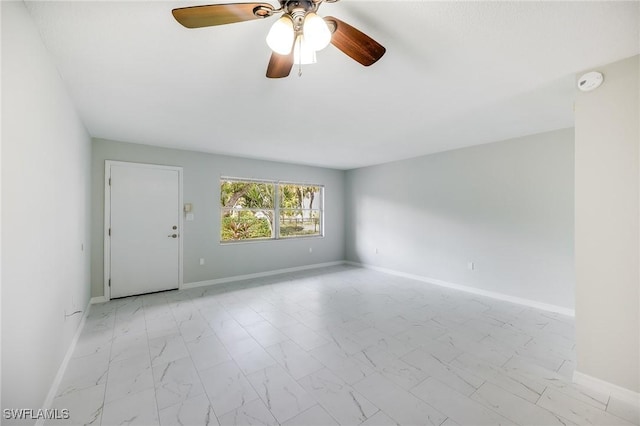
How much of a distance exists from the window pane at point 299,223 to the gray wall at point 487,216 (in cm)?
132

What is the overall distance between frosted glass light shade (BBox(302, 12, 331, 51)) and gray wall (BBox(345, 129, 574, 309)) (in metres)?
3.70

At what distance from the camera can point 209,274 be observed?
4.58 meters

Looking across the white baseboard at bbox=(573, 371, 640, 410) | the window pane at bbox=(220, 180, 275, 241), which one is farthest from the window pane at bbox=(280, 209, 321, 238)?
the white baseboard at bbox=(573, 371, 640, 410)

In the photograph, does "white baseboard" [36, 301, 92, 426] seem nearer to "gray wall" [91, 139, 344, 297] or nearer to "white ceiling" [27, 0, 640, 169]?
"gray wall" [91, 139, 344, 297]

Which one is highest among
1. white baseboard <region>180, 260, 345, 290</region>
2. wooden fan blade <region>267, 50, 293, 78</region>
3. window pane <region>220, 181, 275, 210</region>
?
wooden fan blade <region>267, 50, 293, 78</region>

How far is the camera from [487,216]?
403cm

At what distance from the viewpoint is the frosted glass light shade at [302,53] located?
136cm

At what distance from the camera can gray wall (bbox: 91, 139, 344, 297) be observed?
12.2 feet

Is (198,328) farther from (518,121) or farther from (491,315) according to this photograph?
(518,121)

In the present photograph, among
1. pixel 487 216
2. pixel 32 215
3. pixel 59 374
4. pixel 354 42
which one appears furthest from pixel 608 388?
pixel 59 374

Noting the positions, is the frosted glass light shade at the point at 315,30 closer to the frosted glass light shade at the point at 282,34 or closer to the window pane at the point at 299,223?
the frosted glass light shade at the point at 282,34

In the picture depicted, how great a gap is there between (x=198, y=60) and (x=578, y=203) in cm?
291

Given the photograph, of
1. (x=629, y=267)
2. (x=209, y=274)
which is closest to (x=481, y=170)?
(x=629, y=267)

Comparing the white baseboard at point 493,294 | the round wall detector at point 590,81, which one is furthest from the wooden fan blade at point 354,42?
the white baseboard at point 493,294
